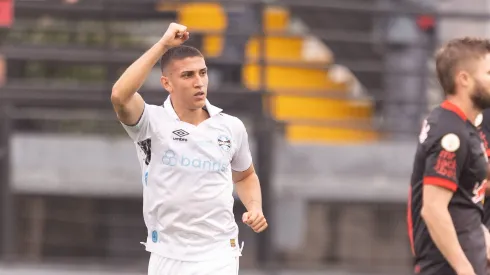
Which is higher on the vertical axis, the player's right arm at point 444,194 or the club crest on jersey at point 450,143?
the club crest on jersey at point 450,143

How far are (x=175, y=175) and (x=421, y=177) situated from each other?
1.24 metres

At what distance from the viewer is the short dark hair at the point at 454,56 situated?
6020mm

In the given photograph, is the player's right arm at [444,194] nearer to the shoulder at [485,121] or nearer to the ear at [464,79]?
the ear at [464,79]

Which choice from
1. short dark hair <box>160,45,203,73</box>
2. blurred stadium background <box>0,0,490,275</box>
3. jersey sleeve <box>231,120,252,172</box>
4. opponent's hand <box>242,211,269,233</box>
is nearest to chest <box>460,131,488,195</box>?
opponent's hand <box>242,211,269,233</box>

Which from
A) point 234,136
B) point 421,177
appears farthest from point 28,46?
point 421,177

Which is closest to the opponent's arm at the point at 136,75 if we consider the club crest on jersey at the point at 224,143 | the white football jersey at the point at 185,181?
the white football jersey at the point at 185,181

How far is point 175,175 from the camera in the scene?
6.27 m

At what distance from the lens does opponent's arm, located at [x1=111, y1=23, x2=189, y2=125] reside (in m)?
5.95

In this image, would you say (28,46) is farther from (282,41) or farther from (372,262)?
(372,262)

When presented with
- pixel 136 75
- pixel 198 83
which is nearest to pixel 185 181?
pixel 198 83

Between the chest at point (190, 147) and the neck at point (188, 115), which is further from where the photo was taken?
the neck at point (188, 115)

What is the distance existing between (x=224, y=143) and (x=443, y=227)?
1.24 m

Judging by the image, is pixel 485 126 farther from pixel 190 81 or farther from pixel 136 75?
pixel 136 75

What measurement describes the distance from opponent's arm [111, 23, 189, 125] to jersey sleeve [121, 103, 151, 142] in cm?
6
